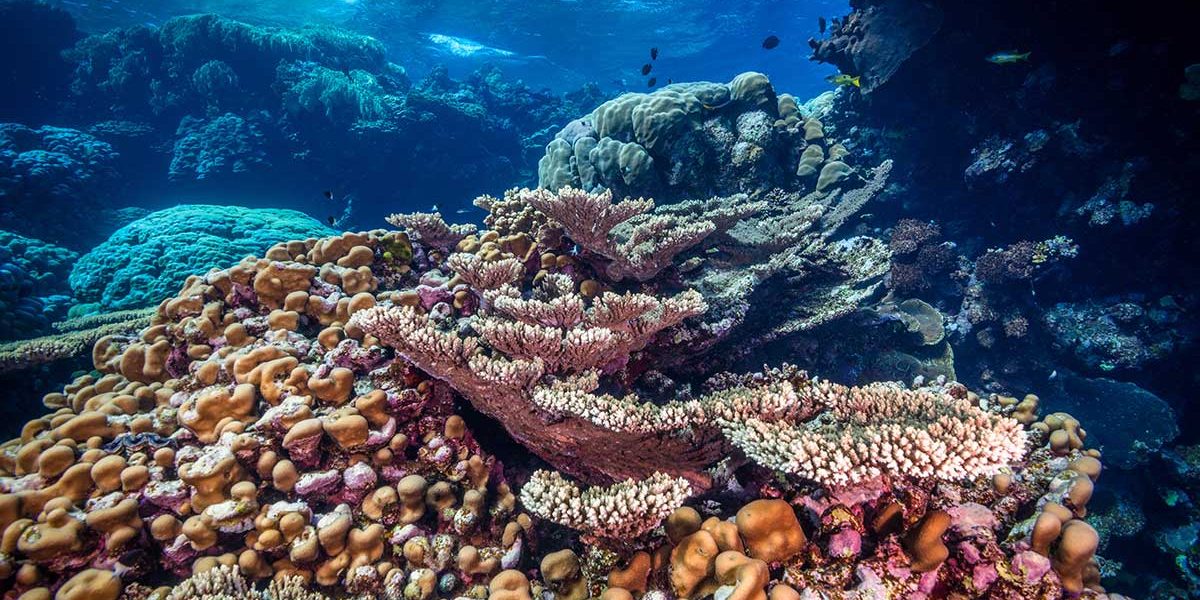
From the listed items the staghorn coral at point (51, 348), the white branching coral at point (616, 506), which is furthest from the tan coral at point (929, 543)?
the staghorn coral at point (51, 348)

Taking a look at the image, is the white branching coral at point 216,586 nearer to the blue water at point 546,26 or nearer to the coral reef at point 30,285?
the coral reef at point 30,285

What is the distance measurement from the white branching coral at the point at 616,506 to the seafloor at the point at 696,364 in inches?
0.8

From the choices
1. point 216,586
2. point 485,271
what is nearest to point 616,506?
point 485,271

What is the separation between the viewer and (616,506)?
93.1 inches

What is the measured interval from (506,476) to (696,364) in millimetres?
2093

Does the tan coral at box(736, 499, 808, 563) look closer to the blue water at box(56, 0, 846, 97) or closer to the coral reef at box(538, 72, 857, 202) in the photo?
the coral reef at box(538, 72, 857, 202)

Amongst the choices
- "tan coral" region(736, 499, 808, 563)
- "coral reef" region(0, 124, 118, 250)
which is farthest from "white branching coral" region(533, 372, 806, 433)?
"coral reef" region(0, 124, 118, 250)

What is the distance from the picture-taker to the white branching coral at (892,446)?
201cm

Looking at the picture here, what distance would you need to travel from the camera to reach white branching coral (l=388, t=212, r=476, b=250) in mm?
4336

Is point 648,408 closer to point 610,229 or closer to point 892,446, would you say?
point 892,446

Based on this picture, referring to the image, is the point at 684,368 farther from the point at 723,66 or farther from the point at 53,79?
the point at 723,66

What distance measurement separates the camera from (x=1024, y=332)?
9250 mm

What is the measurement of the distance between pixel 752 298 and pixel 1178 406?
977 centimetres

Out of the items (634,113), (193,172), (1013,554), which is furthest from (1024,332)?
(193,172)
